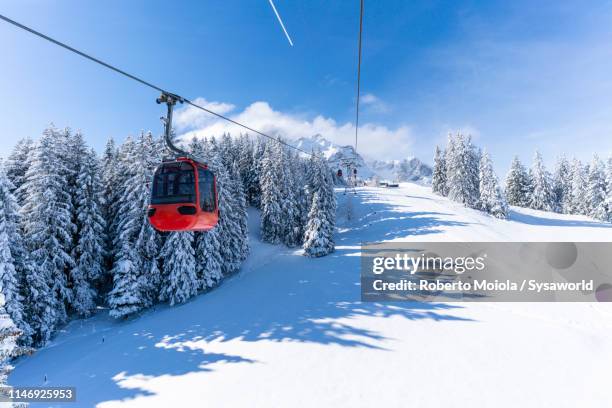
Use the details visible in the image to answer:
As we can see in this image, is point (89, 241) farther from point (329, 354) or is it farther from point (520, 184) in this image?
point (520, 184)

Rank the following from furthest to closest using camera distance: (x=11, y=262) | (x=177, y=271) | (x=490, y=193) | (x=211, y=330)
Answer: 1. (x=490, y=193)
2. (x=177, y=271)
3. (x=211, y=330)
4. (x=11, y=262)

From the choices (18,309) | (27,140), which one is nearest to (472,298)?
(18,309)

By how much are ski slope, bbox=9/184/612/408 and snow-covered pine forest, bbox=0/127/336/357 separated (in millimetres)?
2221

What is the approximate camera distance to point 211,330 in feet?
64.1

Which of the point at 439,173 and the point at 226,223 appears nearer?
the point at 226,223

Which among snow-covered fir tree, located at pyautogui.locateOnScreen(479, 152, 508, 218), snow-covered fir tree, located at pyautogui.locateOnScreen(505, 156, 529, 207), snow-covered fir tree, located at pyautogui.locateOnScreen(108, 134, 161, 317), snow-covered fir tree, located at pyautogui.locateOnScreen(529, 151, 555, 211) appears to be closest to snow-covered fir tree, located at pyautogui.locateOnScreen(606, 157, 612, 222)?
snow-covered fir tree, located at pyautogui.locateOnScreen(529, 151, 555, 211)

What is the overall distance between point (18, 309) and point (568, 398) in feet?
96.0

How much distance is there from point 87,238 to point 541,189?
77.2 m

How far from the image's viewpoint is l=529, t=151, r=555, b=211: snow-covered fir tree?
59469 mm

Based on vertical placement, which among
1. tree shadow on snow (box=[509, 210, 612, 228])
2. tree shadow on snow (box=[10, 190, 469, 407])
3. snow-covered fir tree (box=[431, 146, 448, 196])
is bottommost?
tree shadow on snow (box=[10, 190, 469, 407])

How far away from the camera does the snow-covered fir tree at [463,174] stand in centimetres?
5341

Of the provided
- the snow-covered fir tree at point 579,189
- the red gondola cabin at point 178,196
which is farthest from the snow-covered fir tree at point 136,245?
the snow-covered fir tree at point 579,189

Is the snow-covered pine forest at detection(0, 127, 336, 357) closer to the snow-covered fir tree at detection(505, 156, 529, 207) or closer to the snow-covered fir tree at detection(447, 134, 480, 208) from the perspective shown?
the snow-covered fir tree at detection(447, 134, 480, 208)
